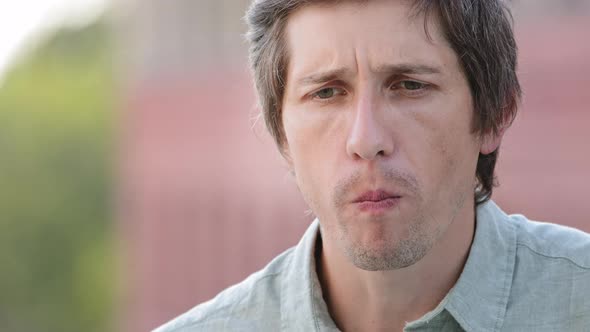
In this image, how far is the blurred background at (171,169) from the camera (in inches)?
423

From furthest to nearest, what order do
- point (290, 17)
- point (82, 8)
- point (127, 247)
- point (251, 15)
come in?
point (82, 8) → point (127, 247) → point (251, 15) → point (290, 17)

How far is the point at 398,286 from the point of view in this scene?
2.94 meters

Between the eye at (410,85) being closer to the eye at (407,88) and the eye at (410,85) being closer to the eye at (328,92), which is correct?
the eye at (407,88)

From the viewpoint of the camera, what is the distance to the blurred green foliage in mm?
30953

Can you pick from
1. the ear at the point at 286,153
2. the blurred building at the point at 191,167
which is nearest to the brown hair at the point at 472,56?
the ear at the point at 286,153

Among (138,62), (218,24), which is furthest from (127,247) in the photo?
(218,24)

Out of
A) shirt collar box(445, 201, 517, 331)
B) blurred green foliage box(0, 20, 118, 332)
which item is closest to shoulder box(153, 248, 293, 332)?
shirt collar box(445, 201, 517, 331)

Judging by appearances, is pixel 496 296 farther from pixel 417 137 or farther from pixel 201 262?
pixel 201 262

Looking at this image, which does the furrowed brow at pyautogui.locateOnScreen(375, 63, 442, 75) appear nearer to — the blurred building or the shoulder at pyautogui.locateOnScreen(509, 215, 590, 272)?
the shoulder at pyautogui.locateOnScreen(509, 215, 590, 272)

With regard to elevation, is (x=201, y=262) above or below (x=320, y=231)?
below

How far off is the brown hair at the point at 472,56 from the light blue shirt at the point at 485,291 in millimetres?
214

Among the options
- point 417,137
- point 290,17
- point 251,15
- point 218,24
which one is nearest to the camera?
point 417,137

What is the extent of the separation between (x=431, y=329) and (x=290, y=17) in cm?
94

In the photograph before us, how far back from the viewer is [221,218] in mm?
16062
